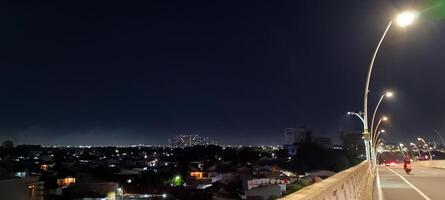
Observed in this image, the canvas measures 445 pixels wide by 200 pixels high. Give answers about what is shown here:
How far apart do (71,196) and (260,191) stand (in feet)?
94.6

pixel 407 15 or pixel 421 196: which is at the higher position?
pixel 407 15

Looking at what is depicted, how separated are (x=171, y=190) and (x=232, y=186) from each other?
1506 centimetres

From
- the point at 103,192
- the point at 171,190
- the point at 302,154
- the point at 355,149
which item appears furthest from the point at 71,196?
the point at 355,149

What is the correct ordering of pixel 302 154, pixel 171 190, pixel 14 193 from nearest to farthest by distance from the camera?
1. pixel 14 193
2. pixel 171 190
3. pixel 302 154

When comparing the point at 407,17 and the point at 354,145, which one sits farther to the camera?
the point at 354,145

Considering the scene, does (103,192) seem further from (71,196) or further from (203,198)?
(203,198)

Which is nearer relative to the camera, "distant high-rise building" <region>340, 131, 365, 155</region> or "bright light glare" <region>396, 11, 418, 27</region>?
"bright light glare" <region>396, 11, 418, 27</region>

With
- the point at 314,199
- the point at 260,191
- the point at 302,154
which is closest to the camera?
the point at 314,199

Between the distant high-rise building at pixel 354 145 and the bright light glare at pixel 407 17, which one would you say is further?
the distant high-rise building at pixel 354 145

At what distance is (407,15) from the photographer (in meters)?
21.8

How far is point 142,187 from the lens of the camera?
103688 mm

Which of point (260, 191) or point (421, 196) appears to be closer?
point (421, 196)

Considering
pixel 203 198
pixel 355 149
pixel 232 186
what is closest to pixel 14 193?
pixel 203 198

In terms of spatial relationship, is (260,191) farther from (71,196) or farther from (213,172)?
(213,172)
